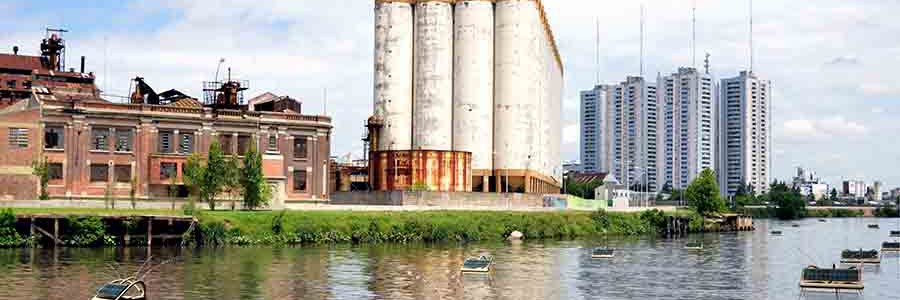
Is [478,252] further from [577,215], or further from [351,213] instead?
[577,215]

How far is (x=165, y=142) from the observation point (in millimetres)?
116750

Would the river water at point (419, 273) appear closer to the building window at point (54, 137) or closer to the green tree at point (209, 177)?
the green tree at point (209, 177)

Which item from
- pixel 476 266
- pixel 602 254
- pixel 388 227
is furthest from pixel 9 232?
pixel 602 254

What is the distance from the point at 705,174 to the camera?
176 metres

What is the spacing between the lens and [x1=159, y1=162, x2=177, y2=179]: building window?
4545 inches

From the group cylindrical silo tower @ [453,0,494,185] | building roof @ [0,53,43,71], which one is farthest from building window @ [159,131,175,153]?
building roof @ [0,53,43,71]

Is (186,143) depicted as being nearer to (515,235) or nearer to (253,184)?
(253,184)

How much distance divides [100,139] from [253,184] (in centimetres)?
1921

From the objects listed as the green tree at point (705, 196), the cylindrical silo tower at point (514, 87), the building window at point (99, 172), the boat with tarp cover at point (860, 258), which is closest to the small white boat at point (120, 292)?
the boat with tarp cover at point (860, 258)

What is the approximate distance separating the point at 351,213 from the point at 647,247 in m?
29.5

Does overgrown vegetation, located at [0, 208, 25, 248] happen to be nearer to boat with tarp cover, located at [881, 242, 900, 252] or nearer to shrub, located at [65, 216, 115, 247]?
shrub, located at [65, 216, 115, 247]

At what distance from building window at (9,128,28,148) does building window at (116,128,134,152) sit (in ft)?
30.6

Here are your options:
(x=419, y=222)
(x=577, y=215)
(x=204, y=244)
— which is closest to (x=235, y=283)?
(x=204, y=244)

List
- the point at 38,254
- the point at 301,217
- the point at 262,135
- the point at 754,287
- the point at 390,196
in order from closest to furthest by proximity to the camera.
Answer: the point at 754,287
the point at 38,254
the point at 301,217
the point at 262,135
the point at 390,196
